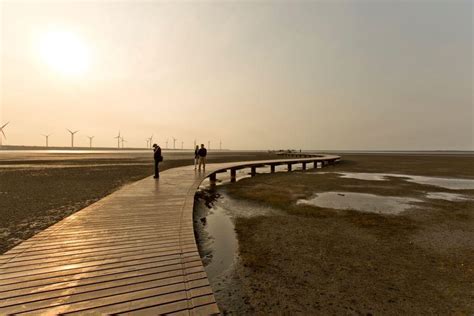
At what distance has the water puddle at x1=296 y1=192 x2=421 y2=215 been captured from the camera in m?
10.2

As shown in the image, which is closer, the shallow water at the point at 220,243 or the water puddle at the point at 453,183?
the shallow water at the point at 220,243

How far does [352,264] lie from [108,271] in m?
4.76

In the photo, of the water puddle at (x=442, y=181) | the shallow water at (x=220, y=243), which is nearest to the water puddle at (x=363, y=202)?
the shallow water at (x=220, y=243)

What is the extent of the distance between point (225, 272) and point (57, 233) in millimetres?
3745

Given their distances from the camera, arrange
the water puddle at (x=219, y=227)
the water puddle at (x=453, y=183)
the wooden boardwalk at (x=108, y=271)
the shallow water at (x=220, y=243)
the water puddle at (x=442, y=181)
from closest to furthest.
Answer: the wooden boardwalk at (x=108, y=271)
the shallow water at (x=220, y=243)
the water puddle at (x=219, y=227)
the water puddle at (x=453, y=183)
the water puddle at (x=442, y=181)

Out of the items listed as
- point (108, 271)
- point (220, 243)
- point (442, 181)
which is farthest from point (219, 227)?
point (442, 181)

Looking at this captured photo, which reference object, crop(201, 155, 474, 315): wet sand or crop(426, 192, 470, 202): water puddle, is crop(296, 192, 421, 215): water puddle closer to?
crop(201, 155, 474, 315): wet sand

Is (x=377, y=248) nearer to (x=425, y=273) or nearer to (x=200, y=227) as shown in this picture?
(x=425, y=273)

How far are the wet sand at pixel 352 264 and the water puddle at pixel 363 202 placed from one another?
0.64m

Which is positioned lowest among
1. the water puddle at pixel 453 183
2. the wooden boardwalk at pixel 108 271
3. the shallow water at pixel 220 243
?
the water puddle at pixel 453 183

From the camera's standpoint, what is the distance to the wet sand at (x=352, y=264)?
156 inches

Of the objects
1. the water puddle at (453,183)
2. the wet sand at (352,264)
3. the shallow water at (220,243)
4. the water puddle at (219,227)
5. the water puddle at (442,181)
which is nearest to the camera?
the wet sand at (352,264)

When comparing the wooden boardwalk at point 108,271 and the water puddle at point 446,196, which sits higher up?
the wooden boardwalk at point 108,271

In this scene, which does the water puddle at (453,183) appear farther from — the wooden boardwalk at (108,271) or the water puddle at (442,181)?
the wooden boardwalk at (108,271)
